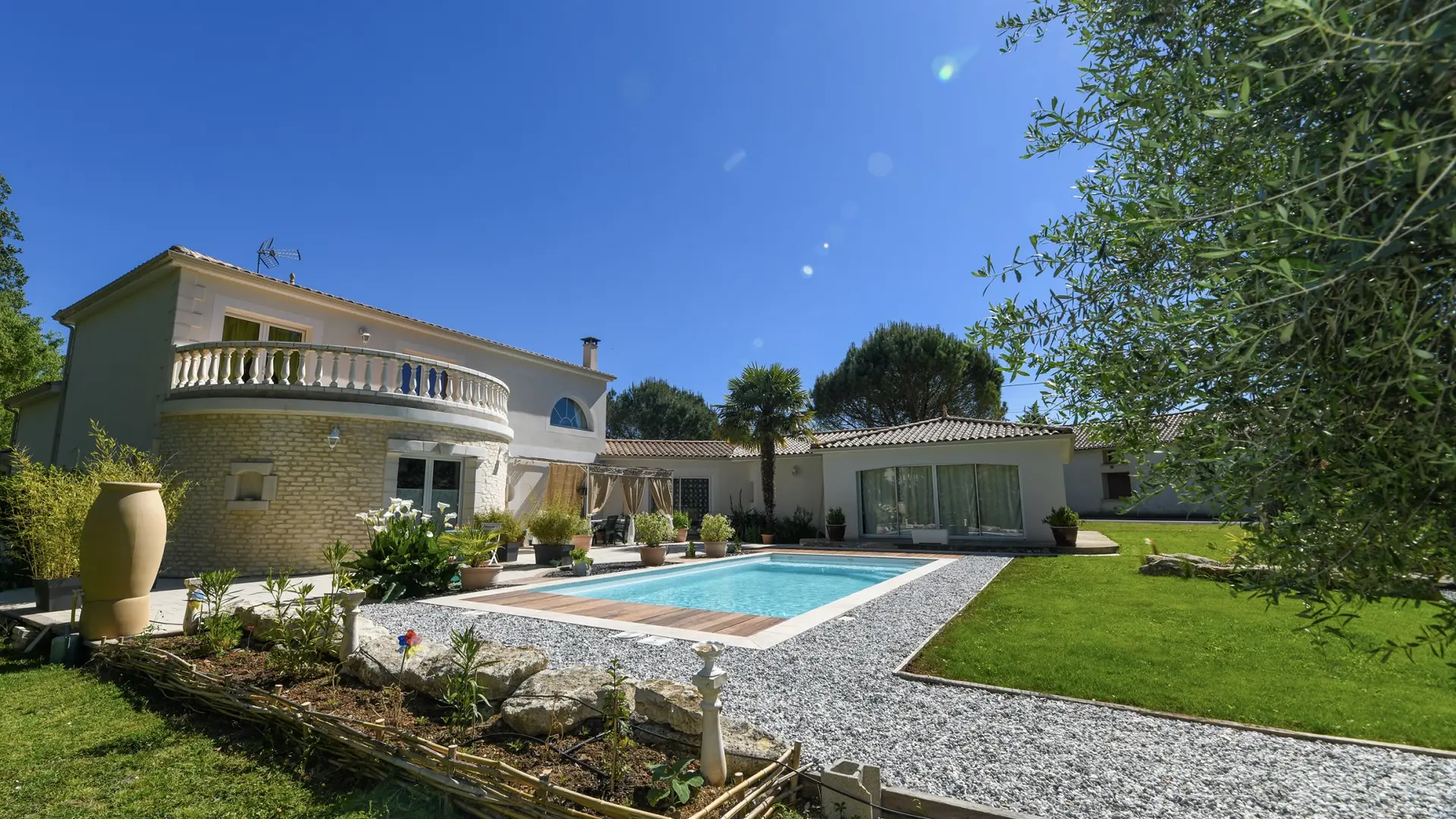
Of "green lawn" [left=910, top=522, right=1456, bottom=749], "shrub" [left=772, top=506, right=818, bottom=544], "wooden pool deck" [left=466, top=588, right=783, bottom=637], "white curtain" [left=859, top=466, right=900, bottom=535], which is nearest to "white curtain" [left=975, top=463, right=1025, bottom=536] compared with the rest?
"white curtain" [left=859, top=466, right=900, bottom=535]

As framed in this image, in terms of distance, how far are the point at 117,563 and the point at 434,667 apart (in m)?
4.48

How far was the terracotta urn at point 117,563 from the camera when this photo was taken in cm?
605

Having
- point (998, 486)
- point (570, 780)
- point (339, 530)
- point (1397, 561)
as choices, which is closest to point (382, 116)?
point (339, 530)

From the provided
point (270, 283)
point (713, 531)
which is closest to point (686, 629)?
point (713, 531)

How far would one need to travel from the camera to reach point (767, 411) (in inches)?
816

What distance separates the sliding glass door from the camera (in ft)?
60.8

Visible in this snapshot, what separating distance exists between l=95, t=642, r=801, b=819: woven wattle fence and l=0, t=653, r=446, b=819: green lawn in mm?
148

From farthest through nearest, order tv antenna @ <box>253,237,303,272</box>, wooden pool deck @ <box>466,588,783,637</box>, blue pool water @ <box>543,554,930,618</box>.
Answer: tv antenna @ <box>253,237,303,272</box>, blue pool water @ <box>543,554,930,618</box>, wooden pool deck @ <box>466,588,783,637</box>

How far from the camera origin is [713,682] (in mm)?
3119

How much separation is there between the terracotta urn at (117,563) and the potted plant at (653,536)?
28.9 feet

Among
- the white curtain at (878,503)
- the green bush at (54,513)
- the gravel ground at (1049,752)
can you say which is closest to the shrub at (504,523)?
the green bush at (54,513)

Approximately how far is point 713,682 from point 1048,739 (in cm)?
256

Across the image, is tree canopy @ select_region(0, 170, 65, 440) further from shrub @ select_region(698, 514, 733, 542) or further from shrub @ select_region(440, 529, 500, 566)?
shrub @ select_region(698, 514, 733, 542)

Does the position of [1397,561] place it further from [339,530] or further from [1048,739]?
[339,530]
